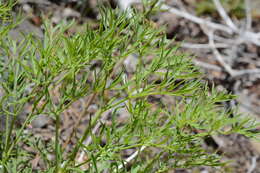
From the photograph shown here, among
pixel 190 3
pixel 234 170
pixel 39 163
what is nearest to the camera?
pixel 39 163

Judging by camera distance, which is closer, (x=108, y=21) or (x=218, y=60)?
(x=108, y=21)

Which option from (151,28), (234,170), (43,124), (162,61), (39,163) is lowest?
(234,170)

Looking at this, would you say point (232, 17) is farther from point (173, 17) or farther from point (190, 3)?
point (173, 17)

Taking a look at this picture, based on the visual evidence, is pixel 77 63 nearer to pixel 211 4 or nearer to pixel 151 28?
pixel 151 28

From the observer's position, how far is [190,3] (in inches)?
163

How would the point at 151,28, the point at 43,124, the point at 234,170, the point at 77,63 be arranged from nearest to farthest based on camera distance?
the point at 77,63, the point at 151,28, the point at 43,124, the point at 234,170

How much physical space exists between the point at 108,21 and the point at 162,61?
0.71ft

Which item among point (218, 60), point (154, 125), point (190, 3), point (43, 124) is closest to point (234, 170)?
point (218, 60)

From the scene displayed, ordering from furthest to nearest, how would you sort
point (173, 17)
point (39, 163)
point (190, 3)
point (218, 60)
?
1. point (190, 3)
2. point (173, 17)
3. point (218, 60)
4. point (39, 163)

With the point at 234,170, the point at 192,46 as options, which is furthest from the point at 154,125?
the point at 192,46

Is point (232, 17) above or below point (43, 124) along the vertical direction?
above

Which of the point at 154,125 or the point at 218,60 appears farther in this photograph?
the point at 218,60

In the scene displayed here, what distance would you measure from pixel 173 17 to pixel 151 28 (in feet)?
8.18

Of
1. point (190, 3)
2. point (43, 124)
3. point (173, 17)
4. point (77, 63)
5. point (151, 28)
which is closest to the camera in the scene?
point (77, 63)
